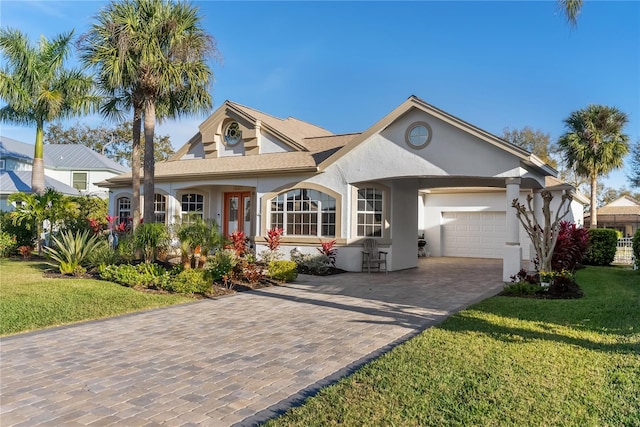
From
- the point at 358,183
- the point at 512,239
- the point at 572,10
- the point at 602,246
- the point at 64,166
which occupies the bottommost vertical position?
the point at 602,246

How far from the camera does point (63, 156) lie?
3553 cm

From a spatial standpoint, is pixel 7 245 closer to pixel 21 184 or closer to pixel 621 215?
pixel 21 184

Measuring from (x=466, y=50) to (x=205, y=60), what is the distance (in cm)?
950

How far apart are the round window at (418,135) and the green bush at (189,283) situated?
7.50 metres

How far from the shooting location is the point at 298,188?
622 inches

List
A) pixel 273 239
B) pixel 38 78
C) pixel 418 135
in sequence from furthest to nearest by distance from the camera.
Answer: pixel 38 78 → pixel 273 239 → pixel 418 135

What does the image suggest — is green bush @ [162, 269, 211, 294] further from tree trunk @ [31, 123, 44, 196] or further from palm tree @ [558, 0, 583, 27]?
tree trunk @ [31, 123, 44, 196]

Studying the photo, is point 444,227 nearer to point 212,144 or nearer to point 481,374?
point 212,144

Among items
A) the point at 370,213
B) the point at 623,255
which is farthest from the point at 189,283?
the point at 623,255

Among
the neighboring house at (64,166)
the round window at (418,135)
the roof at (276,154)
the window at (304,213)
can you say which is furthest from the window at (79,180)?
the round window at (418,135)

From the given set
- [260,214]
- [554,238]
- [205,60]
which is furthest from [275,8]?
[554,238]

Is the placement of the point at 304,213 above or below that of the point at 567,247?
above

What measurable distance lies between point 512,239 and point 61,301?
11.5 meters

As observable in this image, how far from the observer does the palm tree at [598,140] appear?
25047 mm
